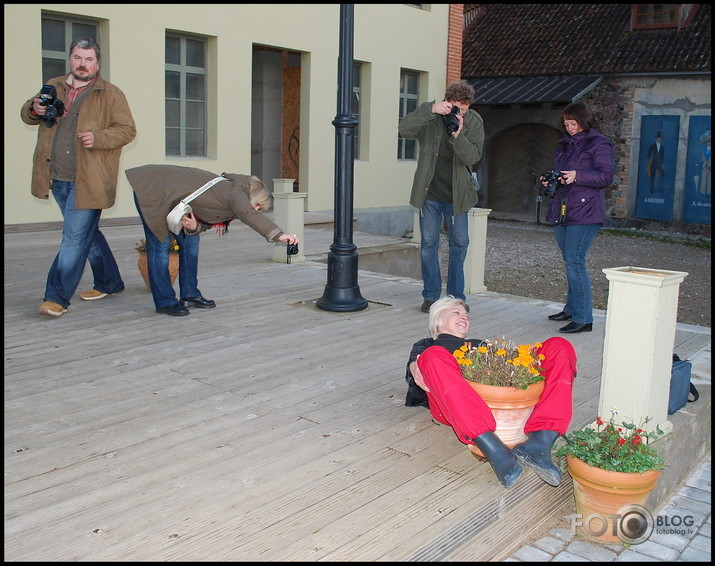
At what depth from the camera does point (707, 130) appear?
17469 mm

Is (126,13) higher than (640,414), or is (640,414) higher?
(126,13)

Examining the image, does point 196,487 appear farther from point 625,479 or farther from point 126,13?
point 126,13

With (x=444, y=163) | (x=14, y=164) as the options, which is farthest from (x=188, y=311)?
(x=14, y=164)

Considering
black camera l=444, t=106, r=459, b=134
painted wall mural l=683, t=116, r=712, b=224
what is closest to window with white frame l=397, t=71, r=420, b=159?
painted wall mural l=683, t=116, r=712, b=224

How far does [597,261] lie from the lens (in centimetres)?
1367

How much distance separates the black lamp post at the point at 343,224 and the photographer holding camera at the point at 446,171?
46 cm

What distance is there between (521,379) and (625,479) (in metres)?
0.58

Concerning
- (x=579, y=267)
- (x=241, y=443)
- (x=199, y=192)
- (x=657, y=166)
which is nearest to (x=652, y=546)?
(x=241, y=443)

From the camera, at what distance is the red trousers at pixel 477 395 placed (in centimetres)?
329

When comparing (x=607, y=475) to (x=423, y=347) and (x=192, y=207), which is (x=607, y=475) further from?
(x=192, y=207)

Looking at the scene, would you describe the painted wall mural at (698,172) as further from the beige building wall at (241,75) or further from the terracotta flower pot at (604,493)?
the terracotta flower pot at (604,493)

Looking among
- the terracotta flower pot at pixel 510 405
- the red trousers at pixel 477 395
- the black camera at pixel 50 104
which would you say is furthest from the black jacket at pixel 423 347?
the black camera at pixel 50 104

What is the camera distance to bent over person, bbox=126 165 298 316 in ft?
17.2

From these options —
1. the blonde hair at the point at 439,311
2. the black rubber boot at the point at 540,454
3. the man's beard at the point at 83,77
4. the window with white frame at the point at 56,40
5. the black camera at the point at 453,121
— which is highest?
the window with white frame at the point at 56,40
